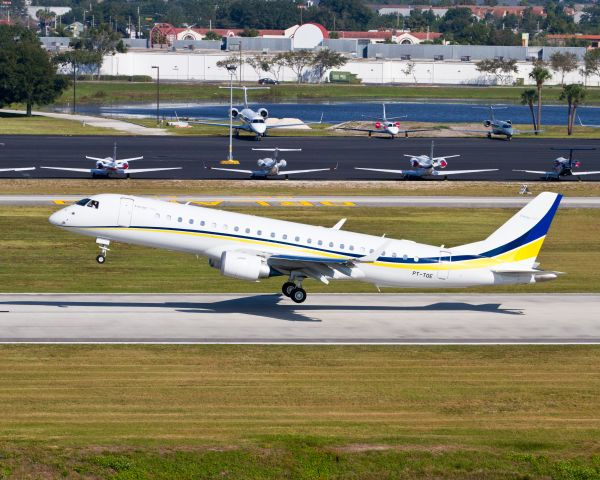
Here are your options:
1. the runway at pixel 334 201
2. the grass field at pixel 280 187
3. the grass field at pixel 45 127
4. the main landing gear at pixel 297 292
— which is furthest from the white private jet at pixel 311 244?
the grass field at pixel 45 127

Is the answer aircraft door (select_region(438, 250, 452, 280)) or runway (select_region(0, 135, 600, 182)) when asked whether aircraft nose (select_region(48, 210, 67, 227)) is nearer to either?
aircraft door (select_region(438, 250, 452, 280))

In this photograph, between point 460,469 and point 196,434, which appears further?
point 196,434

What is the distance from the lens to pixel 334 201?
292 ft

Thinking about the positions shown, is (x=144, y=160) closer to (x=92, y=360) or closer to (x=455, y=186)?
(x=455, y=186)

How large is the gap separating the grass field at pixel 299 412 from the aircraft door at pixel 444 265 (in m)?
5.78

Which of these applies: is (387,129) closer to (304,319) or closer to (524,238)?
(524,238)

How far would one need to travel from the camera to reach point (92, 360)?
42125mm

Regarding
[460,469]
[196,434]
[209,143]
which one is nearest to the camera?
[460,469]

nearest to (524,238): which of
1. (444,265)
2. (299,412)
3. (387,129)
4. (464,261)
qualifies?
(464,261)

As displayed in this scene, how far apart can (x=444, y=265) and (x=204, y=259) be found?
749 inches

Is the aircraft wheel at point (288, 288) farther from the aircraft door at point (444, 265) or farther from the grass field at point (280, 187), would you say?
the grass field at point (280, 187)

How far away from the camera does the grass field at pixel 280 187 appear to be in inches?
3600

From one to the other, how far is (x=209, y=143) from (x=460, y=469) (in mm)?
109793

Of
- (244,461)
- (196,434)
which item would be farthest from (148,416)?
(244,461)
